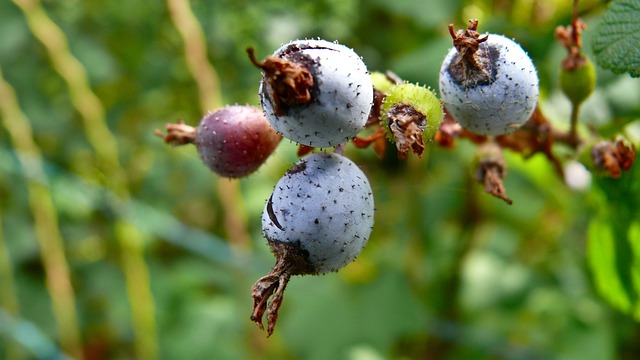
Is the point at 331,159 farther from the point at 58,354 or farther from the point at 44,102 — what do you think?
the point at 44,102

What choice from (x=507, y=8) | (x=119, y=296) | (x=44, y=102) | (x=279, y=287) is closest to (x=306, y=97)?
(x=279, y=287)

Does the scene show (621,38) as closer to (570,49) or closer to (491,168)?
(570,49)

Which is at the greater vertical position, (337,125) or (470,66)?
(470,66)

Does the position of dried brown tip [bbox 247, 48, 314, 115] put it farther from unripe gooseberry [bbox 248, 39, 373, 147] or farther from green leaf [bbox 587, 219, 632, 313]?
green leaf [bbox 587, 219, 632, 313]

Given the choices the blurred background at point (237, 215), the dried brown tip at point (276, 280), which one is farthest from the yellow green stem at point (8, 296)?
the dried brown tip at point (276, 280)

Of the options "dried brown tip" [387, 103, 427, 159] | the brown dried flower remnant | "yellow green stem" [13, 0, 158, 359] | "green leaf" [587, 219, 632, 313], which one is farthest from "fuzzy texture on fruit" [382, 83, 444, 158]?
"yellow green stem" [13, 0, 158, 359]

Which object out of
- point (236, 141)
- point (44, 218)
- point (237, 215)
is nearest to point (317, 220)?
point (236, 141)
